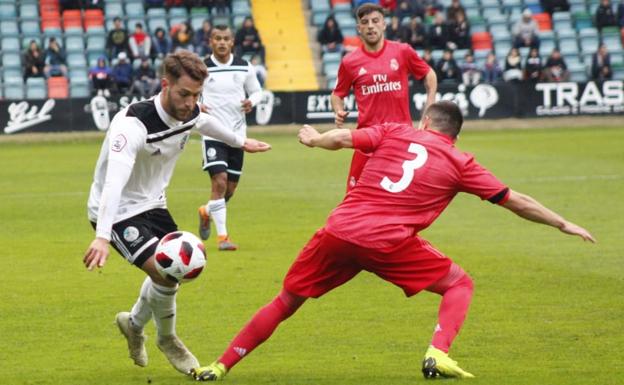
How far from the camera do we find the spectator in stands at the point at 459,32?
35125 mm

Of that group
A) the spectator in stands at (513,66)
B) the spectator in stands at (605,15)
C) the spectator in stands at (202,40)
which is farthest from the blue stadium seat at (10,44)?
the spectator in stands at (605,15)

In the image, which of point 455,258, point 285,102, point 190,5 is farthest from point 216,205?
point 190,5

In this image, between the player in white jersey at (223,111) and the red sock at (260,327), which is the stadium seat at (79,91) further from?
the red sock at (260,327)

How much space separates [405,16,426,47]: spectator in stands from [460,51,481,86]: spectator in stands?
4.05 feet

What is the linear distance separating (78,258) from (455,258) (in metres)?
3.92

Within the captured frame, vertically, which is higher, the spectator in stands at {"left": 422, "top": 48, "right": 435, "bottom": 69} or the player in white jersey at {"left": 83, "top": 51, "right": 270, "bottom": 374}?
the player in white jersey at {"left": 83, "top": 51, "right": 270, "bottom": 374}

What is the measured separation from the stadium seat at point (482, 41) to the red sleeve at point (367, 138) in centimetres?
2941

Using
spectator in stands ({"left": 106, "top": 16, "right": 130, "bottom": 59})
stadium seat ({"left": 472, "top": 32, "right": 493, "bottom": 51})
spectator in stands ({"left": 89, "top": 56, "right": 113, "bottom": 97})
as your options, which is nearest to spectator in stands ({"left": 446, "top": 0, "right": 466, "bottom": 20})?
stadium seat ({"left": 472, "top": 32, "right": 493, "bottom": 51})

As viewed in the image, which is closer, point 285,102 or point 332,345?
point 332,345

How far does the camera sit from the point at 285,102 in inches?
1246

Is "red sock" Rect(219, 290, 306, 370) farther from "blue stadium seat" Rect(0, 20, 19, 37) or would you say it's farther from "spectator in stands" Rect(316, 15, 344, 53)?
"blue stadium seat" Rect(0, 20, 19, 37)

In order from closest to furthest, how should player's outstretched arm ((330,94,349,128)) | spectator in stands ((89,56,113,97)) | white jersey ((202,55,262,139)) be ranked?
player's outstretched arm ((330,94,349,128)) → white jersey ((202,55,262,139)) → spectator in stands ((89,56,113,97))

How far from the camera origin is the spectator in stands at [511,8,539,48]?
3500 cm

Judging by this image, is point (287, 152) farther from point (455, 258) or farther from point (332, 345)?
point (332, 345)
